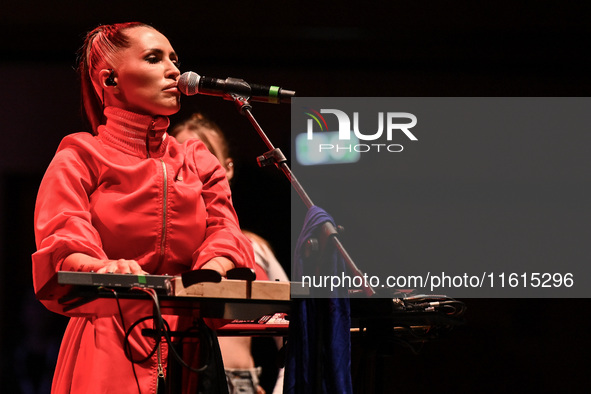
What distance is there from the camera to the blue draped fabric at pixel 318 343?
171 centimetres

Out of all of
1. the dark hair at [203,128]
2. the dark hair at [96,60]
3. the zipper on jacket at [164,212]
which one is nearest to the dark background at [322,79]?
the dark hair at [203,128]

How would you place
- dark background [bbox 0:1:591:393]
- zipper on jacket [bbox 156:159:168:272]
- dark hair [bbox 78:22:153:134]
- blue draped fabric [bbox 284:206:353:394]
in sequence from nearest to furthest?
1. blue draped fabric [bbox 284:206:353:394]
2. zipper on jacket [bbox 156:159:168:272]
3. dark hair [bbox 78:22:153:134]
4. dark background [bbox 0:1:591:393]

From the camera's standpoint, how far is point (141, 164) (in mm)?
1904

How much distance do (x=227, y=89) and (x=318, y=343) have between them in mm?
715

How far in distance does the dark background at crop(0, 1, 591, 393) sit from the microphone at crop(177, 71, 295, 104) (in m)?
1.49

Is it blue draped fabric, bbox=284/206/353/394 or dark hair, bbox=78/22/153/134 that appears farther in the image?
dark hair, bbox=78/22/153/134

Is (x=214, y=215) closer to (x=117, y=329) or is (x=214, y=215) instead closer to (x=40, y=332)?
(x=117, y=329)

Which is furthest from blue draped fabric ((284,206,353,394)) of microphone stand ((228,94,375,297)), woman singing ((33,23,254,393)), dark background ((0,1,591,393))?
dark background ((0,1,591,393))

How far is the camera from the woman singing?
5.65ft

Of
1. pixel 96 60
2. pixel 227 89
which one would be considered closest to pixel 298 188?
pixel 227 89

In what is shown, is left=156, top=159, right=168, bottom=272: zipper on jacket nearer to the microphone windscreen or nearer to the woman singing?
the woman singing

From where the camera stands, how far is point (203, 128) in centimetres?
353

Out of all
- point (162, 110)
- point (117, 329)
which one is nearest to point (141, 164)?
point (162, 110)

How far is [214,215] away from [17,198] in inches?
68.2
